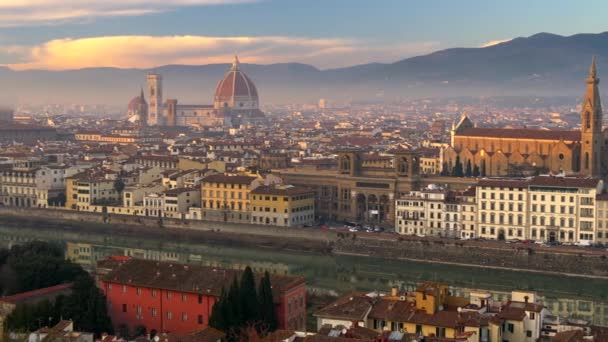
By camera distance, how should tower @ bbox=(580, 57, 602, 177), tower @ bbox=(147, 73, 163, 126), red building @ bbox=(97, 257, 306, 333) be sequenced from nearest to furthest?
red building @ bbox=(97, 257, 306, 333)
tower @ bbox=(580, 57, 602, 177)
tower @ bbox=(147, 73, 163, 126)

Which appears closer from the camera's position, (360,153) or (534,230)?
(534,230)

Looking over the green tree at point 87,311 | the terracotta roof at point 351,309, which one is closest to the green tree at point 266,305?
the terracotta roof at point 351,309

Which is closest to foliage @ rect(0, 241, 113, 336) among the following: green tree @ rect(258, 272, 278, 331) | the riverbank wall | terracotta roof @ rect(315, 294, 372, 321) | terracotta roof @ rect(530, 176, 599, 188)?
green tree @ rect(258, 272, 278, 331)

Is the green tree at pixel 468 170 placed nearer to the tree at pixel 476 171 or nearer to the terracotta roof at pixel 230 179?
the tree at pixel 476 171

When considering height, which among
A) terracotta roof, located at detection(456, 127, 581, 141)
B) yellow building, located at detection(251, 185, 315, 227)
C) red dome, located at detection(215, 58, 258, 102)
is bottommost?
yellow building, located at detection(251, 185, 315, 227)

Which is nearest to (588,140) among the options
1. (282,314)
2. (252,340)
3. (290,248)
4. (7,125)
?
(290,248)

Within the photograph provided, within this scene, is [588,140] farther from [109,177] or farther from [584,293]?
[109,177]

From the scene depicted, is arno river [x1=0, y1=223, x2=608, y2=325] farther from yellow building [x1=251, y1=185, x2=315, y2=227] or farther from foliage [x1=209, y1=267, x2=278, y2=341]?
foliage [x1=209, y1=267, x2=278, y2=341]
